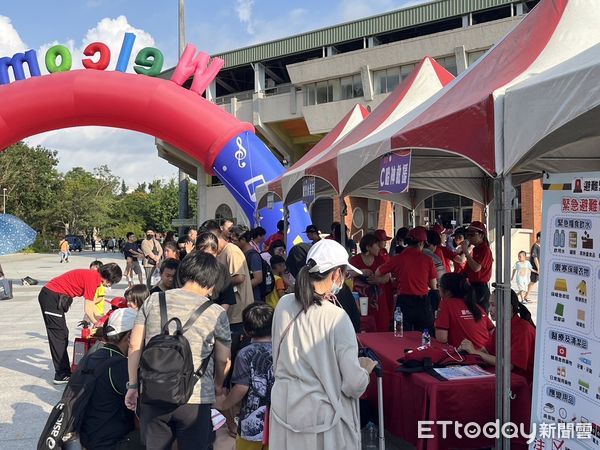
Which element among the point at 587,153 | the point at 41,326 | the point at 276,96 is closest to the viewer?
the point at 587,153

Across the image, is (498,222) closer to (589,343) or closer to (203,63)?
(589,343)

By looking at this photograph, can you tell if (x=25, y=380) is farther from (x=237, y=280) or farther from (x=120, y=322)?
(x=120, y=322)

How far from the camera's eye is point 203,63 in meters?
12.5

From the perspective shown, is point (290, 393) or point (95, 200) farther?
point (95, 200)

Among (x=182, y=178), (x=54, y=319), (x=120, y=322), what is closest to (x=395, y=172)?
(x=120, y=322)

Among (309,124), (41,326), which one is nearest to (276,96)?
(309,124)

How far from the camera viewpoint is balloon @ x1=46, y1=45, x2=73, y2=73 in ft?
38.3

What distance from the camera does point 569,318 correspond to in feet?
7.98

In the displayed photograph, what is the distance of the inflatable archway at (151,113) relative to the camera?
10906mm

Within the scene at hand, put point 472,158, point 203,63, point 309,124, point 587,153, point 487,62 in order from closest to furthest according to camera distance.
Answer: point 472,158
point 487,62
point 587,153
point 203,63
point 309,124

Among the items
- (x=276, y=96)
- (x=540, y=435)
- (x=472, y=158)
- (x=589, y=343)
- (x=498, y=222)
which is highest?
(x=276, y=96)

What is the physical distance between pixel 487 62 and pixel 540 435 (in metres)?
2.57

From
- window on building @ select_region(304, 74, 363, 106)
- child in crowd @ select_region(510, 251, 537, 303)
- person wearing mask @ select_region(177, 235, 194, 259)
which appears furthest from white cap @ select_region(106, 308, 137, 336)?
window on building @ select_region(304, 74, 363, 106)

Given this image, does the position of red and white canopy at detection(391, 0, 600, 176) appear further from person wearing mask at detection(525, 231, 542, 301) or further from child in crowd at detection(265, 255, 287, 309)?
person wearing mask at detection(525, 231, 542, 301)
